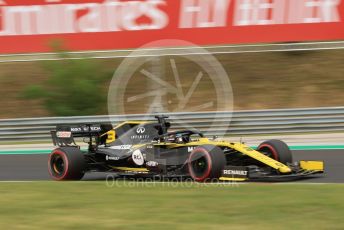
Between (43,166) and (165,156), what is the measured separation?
3.70m

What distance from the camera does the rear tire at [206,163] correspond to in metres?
9.42

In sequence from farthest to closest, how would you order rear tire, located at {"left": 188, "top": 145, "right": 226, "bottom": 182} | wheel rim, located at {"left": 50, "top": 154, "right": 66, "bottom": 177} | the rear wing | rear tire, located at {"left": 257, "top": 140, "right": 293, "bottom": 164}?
the rear wing → wheel rim, located at {"left": 50, "top": 154, "right": 66, "bottom": 177} → rear tire, located at {"left": 257, "top": 140, "right": 293, "bottom": 164} → rear tire, located at {"left": 188, "top": 145, "right": 226, "bottom": 182}

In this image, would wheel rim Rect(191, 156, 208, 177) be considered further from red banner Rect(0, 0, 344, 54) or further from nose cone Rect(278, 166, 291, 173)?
red banner Rect(0, 0, 344, 54)

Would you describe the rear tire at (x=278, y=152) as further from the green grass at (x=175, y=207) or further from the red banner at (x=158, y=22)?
the red banner at (x=158, y=22)

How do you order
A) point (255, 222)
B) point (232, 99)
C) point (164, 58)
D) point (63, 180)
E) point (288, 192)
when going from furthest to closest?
point (164, 58)
point (232, 99)
point (63, 180)
point (288, 192)
point (255, 222)

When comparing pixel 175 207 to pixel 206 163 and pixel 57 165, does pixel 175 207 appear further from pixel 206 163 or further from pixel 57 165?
pixel 57 165

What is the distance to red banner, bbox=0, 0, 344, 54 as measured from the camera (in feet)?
59.7

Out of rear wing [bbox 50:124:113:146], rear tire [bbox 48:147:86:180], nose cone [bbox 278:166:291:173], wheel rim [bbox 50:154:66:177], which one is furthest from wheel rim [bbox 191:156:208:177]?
wheel rim [bbox 50:154:66:177]

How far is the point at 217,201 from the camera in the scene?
7.63m

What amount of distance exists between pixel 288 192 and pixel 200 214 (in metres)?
1.61

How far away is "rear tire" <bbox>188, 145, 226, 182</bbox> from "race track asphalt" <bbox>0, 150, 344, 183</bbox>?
1.22 metres

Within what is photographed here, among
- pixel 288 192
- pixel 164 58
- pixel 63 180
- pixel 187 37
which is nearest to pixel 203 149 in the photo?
pixel 288 192

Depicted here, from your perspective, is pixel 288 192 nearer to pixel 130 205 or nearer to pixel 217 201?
pixel 217 201

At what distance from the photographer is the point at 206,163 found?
9.49 metres
